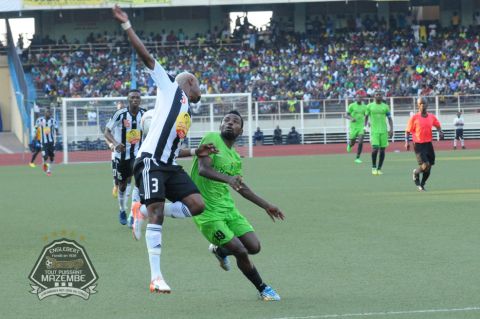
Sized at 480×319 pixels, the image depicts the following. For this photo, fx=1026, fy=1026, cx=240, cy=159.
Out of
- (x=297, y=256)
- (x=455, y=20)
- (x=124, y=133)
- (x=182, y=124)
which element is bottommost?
(x=297, y=256)

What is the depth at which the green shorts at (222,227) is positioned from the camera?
29.6ft

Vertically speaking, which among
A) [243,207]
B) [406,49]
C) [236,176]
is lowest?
[243,207]

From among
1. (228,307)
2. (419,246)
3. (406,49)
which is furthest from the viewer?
(406,49)

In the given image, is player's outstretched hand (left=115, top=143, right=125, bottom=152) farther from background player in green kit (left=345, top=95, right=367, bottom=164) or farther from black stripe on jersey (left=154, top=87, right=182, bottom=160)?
background player in green kit (left=345, top=95, right=367, bottom=164)

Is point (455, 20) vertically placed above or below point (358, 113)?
above

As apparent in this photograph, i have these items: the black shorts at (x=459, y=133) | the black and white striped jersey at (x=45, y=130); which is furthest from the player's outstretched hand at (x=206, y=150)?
the black shorts at (x=459, y=133)

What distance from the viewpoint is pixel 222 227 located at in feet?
29.7

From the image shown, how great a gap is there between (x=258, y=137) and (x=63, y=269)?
40150mm

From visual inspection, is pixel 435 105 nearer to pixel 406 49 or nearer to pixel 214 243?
pixel 406 49

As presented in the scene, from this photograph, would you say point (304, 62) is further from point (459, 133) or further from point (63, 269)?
point (63, 269)

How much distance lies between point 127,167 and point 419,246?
5104 millimetres

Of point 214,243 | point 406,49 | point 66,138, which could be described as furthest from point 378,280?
point 406,49

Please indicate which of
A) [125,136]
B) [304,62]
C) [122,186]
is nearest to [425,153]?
[122,186]

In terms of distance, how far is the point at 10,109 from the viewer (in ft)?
197
